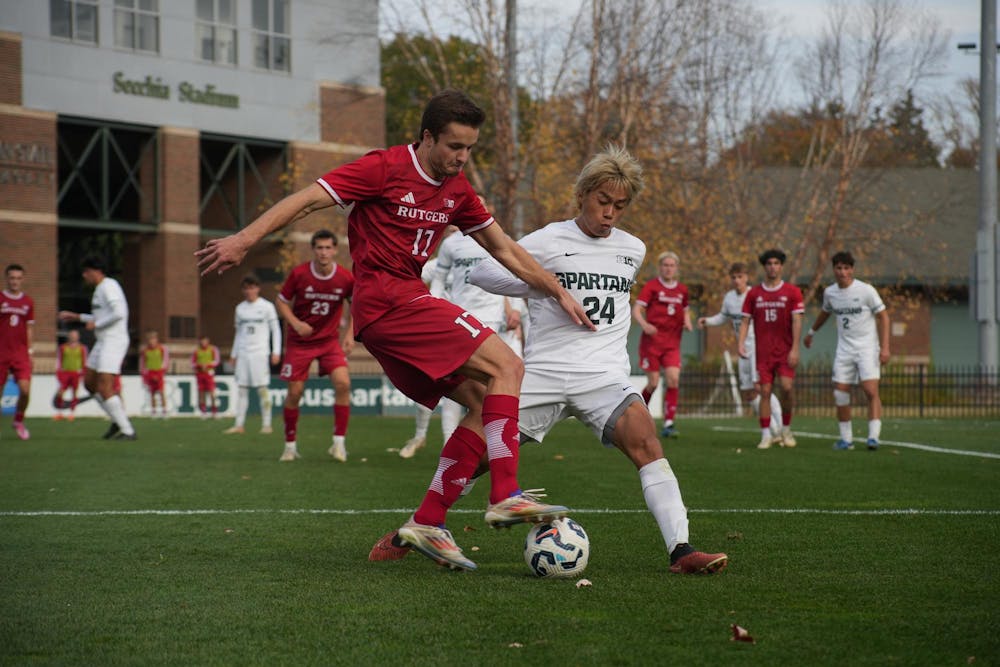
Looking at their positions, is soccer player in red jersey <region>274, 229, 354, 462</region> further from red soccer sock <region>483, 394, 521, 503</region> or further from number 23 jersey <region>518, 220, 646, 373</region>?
red soccer sock <region>483, 394, 521, 503</region>

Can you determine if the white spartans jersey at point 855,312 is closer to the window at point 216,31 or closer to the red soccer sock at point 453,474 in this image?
the red soccer sock at point 453,474

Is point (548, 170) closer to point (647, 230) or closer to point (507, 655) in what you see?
point (647, 230)

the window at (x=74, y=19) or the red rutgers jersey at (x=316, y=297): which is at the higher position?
the window at (x=74, y=19)

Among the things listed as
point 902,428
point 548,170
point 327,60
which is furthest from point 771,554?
point 327,60

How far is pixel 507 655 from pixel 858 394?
27737 mm

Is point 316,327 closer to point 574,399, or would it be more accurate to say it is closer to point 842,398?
point 842,398

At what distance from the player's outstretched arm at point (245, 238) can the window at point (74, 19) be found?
3316cm

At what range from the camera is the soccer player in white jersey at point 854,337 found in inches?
598

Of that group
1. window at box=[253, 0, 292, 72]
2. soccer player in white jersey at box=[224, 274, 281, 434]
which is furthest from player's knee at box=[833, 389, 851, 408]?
window at box=[253, 0, 292, 72]

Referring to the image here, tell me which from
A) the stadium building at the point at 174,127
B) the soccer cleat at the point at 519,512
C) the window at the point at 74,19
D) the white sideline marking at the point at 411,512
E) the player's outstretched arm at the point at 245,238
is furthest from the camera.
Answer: the window at the point at 74,19

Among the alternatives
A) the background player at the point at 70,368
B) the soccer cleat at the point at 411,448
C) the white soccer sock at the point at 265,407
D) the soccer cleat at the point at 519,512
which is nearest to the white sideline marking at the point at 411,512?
the soccer cleat at the point at 519,512

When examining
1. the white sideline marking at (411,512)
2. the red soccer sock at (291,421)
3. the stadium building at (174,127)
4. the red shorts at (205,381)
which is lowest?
the red shorts at (205,381)

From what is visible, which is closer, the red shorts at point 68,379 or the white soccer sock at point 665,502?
the white soccer sock at point 665,502

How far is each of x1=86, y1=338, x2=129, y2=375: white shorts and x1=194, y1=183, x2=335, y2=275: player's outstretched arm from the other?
39.9ft
